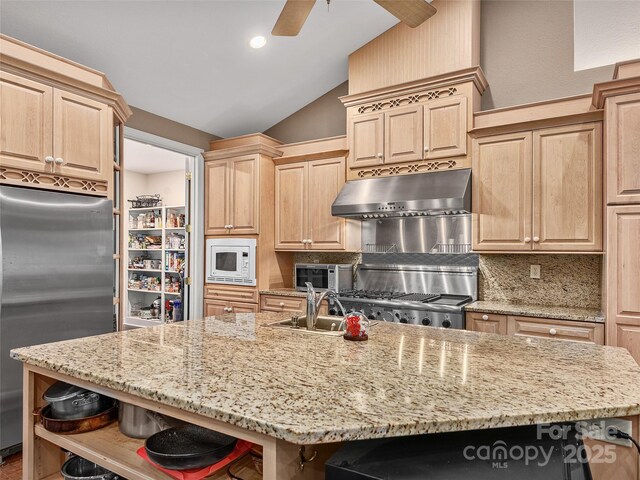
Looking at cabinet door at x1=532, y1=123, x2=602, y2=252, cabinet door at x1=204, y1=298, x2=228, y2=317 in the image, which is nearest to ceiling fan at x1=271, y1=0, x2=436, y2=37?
cabinet door at x1=532, y1=123, x2=602, y2=252

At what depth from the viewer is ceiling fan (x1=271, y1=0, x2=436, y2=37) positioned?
201 cm

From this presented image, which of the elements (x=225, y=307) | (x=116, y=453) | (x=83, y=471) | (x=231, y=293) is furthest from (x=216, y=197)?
(x=116, y=453)

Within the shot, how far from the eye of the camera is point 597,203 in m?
2.84

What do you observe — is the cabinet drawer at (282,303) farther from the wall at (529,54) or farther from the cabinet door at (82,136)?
the wall at (529,54)

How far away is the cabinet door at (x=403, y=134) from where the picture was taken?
3.54 m

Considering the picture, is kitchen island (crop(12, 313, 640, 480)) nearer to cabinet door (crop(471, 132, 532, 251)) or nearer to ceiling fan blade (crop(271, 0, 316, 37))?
cabinet door (crop(471, 132, 532, 251))

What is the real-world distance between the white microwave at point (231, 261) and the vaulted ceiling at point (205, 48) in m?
1.33

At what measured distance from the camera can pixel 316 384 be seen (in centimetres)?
118

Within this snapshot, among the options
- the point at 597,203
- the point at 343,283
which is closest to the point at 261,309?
the point at 343,283

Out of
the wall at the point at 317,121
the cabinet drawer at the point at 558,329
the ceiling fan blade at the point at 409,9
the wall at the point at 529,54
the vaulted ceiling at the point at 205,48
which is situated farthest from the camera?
the wall at the point at 317,121

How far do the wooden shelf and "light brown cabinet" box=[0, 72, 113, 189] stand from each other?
176 cm

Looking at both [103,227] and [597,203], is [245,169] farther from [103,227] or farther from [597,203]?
[597,203]

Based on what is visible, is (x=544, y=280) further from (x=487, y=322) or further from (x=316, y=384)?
(x=316, y=384)

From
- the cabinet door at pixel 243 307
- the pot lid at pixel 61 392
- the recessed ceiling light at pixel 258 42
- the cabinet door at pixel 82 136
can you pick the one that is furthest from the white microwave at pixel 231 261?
the pot lid at pixel 61 392
